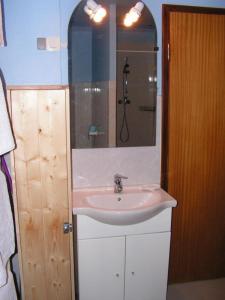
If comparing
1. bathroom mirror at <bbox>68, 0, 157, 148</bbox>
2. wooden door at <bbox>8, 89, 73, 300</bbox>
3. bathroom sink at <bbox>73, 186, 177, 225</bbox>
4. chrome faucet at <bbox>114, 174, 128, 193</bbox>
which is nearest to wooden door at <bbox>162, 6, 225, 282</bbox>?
bathroom mirror at <bbox>68, 0, 157, 148</bbox>

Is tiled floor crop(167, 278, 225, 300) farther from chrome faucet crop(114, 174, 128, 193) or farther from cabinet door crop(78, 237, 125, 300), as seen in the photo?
chrome faucet crop(114, 174, 128, 193)

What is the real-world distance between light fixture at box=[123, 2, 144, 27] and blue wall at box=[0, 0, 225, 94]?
36cm

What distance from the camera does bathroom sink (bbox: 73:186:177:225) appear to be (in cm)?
160

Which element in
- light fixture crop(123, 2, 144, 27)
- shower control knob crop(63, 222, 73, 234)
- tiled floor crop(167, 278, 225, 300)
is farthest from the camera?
tiled floor crop(167, 278, 225, 300)

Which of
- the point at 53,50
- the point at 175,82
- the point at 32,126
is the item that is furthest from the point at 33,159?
the point at 175,82

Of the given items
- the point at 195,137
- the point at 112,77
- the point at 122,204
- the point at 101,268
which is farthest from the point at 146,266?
the point at 112,77

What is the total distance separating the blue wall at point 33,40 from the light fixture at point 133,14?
36cm

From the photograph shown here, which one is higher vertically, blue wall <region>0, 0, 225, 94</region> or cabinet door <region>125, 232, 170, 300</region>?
blue wall <region>0, 0, 225, 94</region>

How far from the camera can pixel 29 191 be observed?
1.53 meters

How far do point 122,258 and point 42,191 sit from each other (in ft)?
2.24

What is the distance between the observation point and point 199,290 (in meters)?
2.21

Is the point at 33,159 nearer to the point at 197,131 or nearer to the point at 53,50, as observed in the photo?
the point at 53,50

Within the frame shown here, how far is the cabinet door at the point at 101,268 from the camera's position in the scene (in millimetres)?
1696

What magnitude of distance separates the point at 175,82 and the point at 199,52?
28cm
